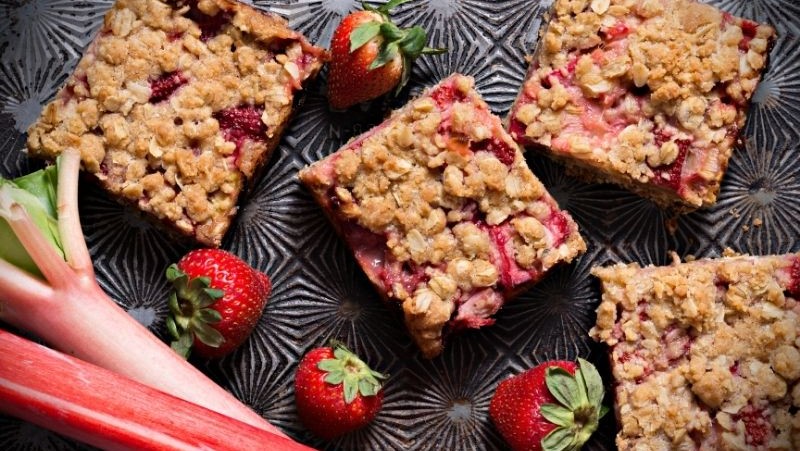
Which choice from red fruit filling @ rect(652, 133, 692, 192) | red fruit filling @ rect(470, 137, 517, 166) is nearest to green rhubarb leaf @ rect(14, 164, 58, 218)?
red fruit filling @ rect(470, 137, 517, 166)

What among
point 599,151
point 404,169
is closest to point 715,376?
point 599,151

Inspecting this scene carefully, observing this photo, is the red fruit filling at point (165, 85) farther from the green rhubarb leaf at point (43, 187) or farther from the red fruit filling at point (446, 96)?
the red fruit filling at point (446, 96)

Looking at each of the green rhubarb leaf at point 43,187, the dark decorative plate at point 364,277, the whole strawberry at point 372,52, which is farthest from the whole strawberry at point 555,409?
the green rhubarb leaf at point 43,187

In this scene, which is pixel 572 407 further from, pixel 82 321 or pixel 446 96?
pixel 82 321

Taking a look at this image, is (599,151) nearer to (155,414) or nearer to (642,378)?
(642,378)

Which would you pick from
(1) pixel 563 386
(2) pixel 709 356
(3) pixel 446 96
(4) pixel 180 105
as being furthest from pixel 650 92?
(4) pixel 180 105

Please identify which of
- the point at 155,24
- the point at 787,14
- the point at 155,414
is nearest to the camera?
the point at 155,414

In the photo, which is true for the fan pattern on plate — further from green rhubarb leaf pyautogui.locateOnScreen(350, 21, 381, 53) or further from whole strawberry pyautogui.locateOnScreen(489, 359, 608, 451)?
whole strawberry pyautogui.locateOnScreen(489, 359, 608, 451)
